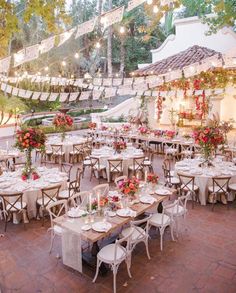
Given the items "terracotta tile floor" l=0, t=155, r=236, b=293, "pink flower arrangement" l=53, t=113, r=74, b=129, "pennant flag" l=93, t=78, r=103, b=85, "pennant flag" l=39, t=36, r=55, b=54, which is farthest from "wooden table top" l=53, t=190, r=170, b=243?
"pink flower arrangement" l=53, t=113, r=74, b=129

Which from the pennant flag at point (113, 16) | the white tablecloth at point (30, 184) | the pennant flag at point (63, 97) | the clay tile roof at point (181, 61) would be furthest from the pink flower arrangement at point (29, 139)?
the clay tile roof at point (181, 61)

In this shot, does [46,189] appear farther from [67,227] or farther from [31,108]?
[31,108]

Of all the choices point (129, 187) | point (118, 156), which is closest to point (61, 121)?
point (118, 156)

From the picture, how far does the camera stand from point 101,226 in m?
5.52

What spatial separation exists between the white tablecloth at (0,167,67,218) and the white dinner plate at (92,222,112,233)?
2721 millimetres

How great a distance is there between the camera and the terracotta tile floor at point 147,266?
5.18 m

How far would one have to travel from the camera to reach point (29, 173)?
8562 millimetres

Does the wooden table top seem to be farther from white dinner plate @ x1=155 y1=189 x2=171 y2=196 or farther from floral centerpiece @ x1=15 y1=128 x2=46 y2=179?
floral centerpiece @ x1=15 y1=128 x2=46 y2=179

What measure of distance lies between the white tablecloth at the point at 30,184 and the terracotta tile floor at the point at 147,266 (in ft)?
2.17

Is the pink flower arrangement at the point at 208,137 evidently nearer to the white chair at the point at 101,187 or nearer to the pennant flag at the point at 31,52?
the white chair at the point at 101,187

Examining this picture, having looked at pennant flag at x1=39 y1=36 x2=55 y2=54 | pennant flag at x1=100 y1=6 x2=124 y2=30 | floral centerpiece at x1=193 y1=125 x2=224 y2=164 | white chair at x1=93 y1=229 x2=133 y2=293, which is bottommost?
white chair at x1=93 y1=229 x2=133 y2=293

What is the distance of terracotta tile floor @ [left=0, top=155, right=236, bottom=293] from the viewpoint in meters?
5.18

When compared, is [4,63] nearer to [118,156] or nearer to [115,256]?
[118,156]

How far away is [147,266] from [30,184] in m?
3.84
